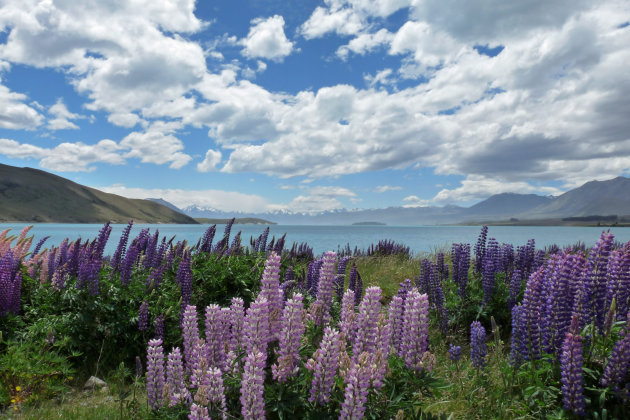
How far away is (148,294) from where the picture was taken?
7020 millimetres

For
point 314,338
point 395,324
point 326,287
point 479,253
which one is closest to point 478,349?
point 395,324

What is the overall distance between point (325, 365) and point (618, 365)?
3.19 metres

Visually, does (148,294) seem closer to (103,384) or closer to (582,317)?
(103,384)

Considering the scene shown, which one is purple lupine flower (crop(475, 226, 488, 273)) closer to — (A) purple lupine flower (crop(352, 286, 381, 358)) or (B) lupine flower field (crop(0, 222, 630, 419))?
(B) lupine flower field (crop(0, 222, 630, 419))

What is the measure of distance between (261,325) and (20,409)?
4.86 m

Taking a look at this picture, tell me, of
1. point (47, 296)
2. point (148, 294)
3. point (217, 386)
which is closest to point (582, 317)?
point (217, 386)

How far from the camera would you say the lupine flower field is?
2.88 metres

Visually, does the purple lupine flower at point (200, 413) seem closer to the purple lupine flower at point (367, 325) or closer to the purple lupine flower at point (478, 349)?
the purple lupine flower at point (367, 325)

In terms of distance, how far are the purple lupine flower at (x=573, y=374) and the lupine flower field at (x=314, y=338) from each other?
17mm

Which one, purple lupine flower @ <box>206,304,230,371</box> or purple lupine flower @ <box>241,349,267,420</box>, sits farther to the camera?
purple lupine flower @ <box>206,304,230,371</box>

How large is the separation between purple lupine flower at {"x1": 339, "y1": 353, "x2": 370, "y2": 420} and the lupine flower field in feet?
0.05

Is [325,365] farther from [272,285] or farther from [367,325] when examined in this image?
[272,285]

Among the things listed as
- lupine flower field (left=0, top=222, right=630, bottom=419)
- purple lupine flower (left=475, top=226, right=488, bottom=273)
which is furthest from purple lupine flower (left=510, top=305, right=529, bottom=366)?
purple lupine flower (left=475, top=226, right=488, bottom=273)

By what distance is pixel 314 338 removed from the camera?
3717 millimetres
